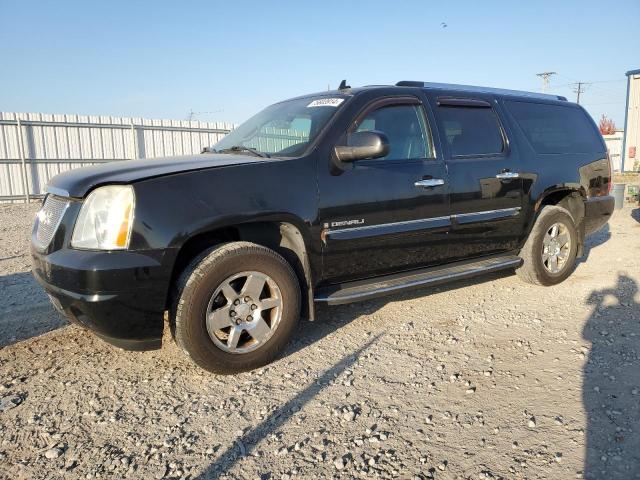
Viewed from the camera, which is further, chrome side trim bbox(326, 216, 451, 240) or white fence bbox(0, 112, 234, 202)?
white fence bbox(0, 112, 234, 202)

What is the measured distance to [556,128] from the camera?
16.9 feet

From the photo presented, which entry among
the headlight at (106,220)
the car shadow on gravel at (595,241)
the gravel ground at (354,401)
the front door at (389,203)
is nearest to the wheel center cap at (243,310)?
the gravel ground at (354,401)

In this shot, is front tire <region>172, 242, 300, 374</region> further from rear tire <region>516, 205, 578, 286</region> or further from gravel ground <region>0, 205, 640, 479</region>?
rear tire <region>516, 205, 578, 286</region>

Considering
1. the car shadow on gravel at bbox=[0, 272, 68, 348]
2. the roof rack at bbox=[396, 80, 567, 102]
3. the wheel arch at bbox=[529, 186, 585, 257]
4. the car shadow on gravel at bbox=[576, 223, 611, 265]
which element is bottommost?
the car shadow on gravel at bbox=[576, 223, 611, 265]

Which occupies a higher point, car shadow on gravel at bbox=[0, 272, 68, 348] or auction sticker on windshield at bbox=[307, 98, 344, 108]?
auction sticker on windshield at bbox=[307, 98, 344, 108]

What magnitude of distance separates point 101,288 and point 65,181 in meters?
0.83

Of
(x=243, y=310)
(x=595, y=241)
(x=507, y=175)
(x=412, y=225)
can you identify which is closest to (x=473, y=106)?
(x=507, y=175)

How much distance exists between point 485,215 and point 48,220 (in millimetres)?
3372

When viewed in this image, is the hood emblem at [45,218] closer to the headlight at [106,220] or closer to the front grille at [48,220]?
the front grille at [48,220]

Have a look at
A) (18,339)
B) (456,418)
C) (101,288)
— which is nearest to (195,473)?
(101,288)

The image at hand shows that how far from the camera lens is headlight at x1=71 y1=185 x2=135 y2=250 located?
107 inches

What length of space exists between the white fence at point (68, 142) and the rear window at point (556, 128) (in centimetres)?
1239

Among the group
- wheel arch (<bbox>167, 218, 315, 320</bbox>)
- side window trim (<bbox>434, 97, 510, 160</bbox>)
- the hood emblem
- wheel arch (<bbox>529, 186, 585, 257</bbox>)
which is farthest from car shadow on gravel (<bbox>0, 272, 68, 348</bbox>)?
wheel arch (<bbox>529, 186, 585, 257</bbox>)

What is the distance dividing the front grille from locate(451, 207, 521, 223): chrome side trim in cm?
287
